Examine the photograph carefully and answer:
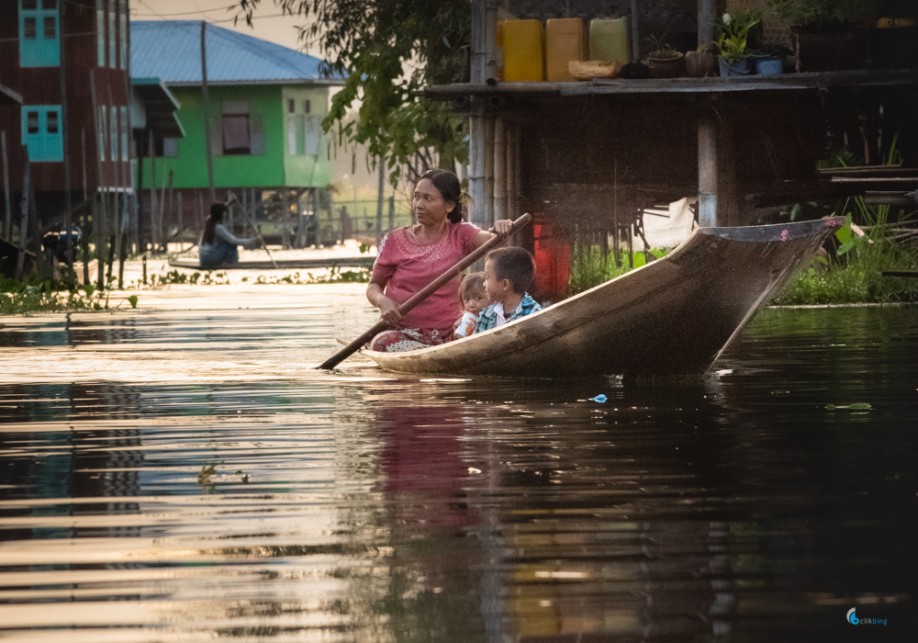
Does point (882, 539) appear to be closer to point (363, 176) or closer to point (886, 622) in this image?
point (886, 622)

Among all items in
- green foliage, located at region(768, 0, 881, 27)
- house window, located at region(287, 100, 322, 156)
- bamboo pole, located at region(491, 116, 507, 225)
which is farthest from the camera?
house window, located at region(287, 100, 322, 156)

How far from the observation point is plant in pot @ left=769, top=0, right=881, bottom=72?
53.9ft

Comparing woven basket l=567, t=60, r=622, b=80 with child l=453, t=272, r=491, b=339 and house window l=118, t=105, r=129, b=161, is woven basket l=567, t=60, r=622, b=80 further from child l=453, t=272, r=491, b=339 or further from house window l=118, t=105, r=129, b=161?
house window l=118, t=105, r=129, b=161

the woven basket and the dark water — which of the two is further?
the woven basket

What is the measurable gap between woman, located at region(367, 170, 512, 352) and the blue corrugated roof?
38.1 meters

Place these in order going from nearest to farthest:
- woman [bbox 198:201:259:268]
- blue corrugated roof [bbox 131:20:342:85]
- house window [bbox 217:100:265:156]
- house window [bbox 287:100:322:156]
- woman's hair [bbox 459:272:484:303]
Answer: woman's hair [bbox 459:272:484:303] → woman [bbox 198:201:259:268] → blue corrugated roof [bbox 131:20:342:85] → house window [bbox 217:100:265:156] → house window [bbox 287:100:322:156]

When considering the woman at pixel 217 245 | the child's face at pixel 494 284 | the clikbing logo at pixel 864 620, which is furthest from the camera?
the woman at pixel 217 245

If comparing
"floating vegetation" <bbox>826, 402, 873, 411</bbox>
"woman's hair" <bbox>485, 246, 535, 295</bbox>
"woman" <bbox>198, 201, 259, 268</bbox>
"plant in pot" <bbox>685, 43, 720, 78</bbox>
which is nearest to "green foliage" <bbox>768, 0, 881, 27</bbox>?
"plant in pot" <bbox>685, 43, 720, 78</bbox>

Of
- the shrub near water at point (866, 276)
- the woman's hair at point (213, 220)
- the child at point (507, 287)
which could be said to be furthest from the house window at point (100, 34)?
the child at point (507, 287)

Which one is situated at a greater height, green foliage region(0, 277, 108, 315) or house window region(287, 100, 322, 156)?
house window region(287, 100, 322, 156)

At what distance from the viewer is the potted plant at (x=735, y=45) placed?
1647 cm

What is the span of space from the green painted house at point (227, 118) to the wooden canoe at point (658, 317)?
39.0m

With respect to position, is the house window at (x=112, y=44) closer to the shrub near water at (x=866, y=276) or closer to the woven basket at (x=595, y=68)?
the woven basket at (x=595, y=68)

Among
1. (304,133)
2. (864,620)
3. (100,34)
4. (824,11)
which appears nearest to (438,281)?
(864,620)
